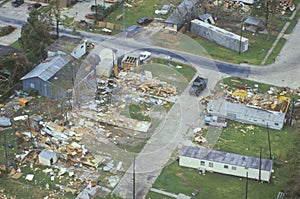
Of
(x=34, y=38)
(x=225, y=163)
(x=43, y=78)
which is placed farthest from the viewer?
(x=34, y=38)

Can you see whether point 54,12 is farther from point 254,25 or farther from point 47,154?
A: point 47,154

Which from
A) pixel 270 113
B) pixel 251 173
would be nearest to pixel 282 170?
pixel 251 173

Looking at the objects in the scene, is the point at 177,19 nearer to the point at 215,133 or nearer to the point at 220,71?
the point at 220,71

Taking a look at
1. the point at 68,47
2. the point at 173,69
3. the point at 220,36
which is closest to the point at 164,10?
the point at 220,36

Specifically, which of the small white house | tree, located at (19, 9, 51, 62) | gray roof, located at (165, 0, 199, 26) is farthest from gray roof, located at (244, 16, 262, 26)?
the small white house

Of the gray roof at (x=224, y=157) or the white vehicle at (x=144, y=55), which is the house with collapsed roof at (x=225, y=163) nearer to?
the gray roof at (x=224, y=157)

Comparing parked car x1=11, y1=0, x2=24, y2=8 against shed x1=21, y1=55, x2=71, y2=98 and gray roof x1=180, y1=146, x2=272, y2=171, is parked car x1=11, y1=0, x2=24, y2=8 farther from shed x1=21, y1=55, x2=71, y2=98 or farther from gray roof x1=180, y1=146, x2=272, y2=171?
gray roof x1=180, y1=146, x2=272, y2=171

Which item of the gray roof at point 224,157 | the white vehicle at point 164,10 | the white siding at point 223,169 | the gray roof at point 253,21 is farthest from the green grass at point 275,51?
the white siding at point 223,169
